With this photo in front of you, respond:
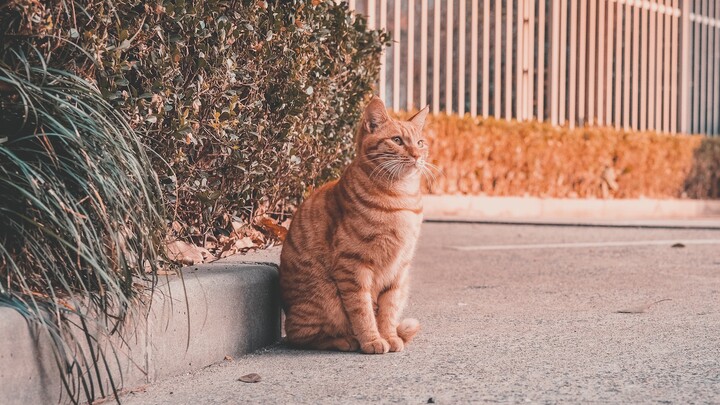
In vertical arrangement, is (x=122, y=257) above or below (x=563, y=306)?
above

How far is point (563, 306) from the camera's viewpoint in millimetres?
4621

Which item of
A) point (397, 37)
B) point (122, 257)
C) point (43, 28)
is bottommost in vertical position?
point (122, 257)

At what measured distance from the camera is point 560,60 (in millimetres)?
14273

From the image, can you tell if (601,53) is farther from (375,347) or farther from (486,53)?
(375,347)

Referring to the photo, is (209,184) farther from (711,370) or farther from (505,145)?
(505,145)

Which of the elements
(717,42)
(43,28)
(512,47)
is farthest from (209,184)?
(717,42)

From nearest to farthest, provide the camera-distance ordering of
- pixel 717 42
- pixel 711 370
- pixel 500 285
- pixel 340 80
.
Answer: pixel 711 370 < pixel 340 80 < pixel 500 285 < pixel 717 42

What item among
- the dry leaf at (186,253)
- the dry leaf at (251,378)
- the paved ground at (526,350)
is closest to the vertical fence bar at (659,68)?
the paved ground at (526,350)

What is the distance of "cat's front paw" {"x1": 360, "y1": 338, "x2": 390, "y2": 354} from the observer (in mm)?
3488

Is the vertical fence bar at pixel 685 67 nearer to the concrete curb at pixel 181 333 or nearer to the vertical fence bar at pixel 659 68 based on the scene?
the vertical fence bar at pixel 659 68

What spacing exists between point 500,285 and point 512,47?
878cm

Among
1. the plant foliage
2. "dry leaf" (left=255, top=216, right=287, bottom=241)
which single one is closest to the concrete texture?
"dry leaf" (left=255, top=216, right=287, bottom=241)

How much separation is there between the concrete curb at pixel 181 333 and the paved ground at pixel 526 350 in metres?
0.07

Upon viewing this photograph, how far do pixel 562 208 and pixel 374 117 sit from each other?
9.35 metres
